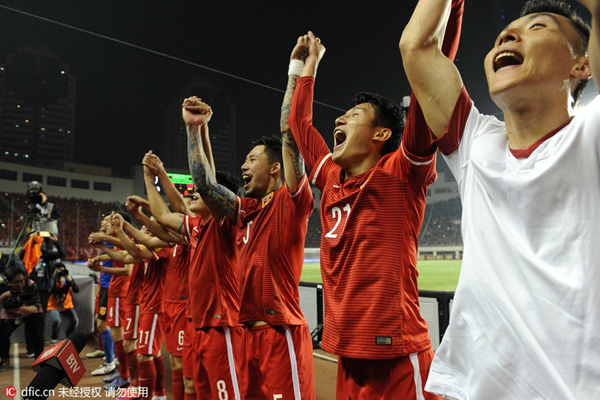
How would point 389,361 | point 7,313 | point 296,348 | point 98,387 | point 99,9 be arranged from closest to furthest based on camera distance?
1. point 389,361
2. point 296,348
3. point 98,387
4. point 7,313
5. point 99,9

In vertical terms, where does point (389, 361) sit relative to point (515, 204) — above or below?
below

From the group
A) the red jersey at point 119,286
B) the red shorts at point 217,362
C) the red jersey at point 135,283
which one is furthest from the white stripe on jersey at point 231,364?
the red jersey at point 119,286

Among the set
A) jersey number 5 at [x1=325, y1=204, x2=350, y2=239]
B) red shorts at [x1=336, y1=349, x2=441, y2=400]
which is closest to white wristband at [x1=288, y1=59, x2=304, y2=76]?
jersey number 5 at [x1=325, y1=204, x2=350, y2=239]

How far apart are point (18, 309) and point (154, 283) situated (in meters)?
3.01

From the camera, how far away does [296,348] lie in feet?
8.00

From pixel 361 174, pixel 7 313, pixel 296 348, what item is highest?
pixel 361 174

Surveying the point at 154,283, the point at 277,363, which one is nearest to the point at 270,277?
the point at 277,363

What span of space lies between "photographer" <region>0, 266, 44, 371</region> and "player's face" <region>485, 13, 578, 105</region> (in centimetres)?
748

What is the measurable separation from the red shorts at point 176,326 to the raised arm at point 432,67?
12.3 feet

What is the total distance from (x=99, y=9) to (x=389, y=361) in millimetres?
12626

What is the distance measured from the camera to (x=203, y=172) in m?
2.94

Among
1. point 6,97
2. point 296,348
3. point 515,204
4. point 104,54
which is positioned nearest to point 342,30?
point 104,54

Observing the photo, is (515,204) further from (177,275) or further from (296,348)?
(177,275)

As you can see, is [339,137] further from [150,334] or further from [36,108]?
[36,108]
